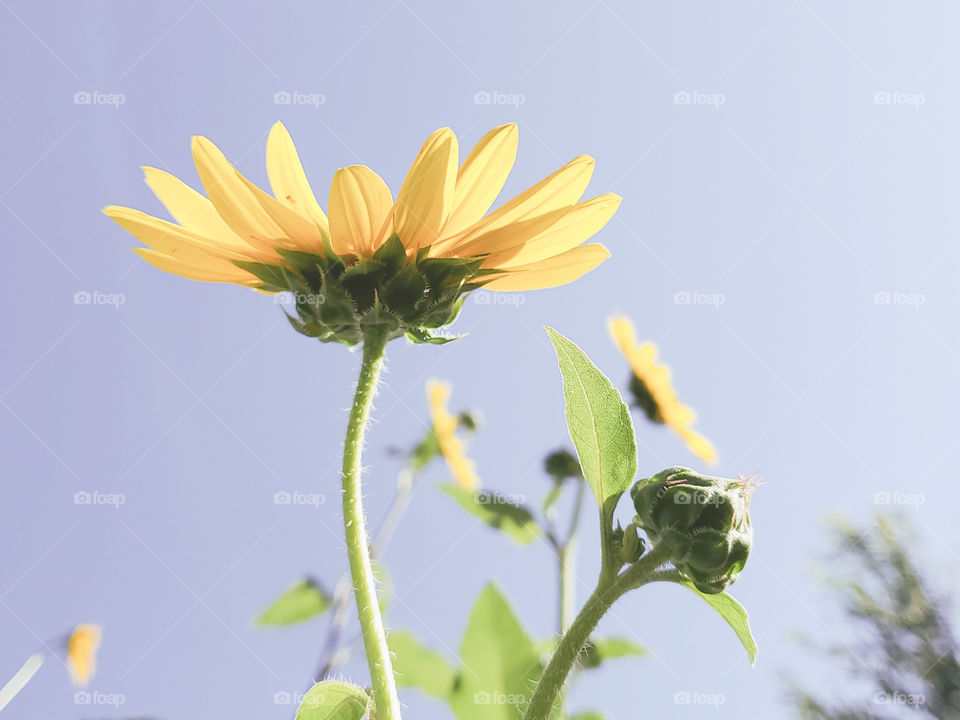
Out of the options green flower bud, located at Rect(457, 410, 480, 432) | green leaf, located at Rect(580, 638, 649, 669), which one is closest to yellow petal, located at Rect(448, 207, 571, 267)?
green leaf, located at Rect(580, 638, 649, 669)

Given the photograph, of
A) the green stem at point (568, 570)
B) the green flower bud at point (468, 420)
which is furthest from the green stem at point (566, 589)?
the green flower bud at point (468, 420)

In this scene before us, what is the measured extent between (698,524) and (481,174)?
1.46 ft

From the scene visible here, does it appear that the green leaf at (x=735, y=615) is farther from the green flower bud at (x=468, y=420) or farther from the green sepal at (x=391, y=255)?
the green flower bud at (x=468, y=420)

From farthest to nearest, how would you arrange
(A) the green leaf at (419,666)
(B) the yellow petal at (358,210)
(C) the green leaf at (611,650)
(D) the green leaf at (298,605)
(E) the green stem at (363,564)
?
(D) the green leaf at (298,605), (C) the green leaf at (611,650), (A) the green leaf at (419,666), (B) the yellow petal at (358,210), (E) the green stem at (363,564)

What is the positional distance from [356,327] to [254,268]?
0.48ft

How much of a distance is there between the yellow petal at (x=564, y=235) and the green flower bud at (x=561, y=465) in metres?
1.19

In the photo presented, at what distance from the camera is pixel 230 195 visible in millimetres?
767

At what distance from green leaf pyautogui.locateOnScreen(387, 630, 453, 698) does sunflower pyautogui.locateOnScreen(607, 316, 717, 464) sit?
4.07ft

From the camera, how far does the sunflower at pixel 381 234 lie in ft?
2.53

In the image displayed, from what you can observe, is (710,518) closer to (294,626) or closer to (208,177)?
(208,177)

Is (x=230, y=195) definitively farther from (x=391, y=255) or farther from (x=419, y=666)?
(x=419, y=666)

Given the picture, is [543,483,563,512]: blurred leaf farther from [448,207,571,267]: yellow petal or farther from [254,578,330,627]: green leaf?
[448,207,571,267]: yellow petal

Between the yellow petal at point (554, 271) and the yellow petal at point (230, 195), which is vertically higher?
the yellow petal at point (230, 195)

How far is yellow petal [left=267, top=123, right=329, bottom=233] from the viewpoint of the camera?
0.83 metres
